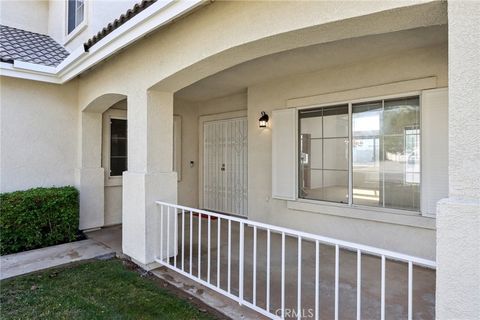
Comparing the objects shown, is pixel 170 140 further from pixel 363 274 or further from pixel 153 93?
pixel 363 274

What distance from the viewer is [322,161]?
5742 millimetres

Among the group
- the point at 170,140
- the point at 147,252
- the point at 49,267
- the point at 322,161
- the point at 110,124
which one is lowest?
the point at 49,267

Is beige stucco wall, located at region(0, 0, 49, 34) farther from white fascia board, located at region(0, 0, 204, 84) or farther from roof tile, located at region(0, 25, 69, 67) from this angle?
white fascia board, located at region(0, 0, 204, 84)

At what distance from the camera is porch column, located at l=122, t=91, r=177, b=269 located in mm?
4395

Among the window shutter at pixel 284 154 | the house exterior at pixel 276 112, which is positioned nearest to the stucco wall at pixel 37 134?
the house exterior at pixel 276 112

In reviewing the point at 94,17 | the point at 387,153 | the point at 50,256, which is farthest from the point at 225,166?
the point at 94,17

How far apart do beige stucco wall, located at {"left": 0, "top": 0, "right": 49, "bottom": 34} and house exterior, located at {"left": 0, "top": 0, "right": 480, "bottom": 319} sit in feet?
0.09

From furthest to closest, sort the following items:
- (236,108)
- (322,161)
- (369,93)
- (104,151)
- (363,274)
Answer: (236,108), (104,151), (322,161), (369,93), (363,274)

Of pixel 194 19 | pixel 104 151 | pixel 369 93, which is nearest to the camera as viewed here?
pixel 194 19

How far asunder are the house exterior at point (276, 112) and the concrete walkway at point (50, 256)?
83 cm

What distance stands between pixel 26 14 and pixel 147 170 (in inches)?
254

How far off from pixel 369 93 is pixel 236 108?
3640 mm

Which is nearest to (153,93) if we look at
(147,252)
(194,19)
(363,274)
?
(194,19)

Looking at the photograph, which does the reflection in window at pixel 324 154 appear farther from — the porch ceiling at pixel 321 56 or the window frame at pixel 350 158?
the porch ceiling at pixel 321 56
